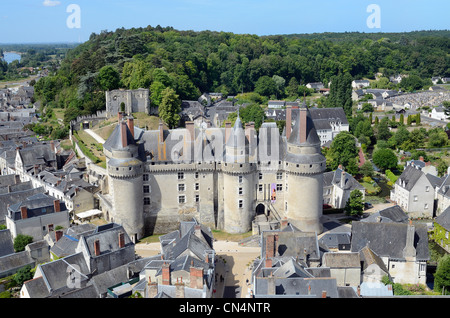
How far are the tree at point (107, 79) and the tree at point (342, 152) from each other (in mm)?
34027

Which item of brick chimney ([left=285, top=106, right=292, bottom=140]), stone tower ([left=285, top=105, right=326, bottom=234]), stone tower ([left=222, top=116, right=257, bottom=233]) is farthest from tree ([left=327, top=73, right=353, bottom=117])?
stone tower ([left=222, top=116, right=257, bottom=233])

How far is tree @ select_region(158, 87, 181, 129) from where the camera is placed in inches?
2498

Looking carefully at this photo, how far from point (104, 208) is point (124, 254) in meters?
12.5

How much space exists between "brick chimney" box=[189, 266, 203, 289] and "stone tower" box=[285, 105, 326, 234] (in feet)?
58.3

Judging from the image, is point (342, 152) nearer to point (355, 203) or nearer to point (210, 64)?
point (355, 203)

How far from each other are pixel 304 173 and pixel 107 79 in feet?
131

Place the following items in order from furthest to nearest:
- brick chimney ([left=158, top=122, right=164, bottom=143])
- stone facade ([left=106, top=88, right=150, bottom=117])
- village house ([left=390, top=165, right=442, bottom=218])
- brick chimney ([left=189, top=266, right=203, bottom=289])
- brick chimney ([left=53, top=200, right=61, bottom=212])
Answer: stone facade ([left=106, top=88, right=150, bottom=117]), village house ([left=390, top=165, right=442, bottom=218]), brick chimney ([left=158, top=122, right=164, bottom=143]), brick chimney ([left=53, top=200, right=61, bottom=212]), brick chimney ([left=189, top=266, right=203, bottom=289])

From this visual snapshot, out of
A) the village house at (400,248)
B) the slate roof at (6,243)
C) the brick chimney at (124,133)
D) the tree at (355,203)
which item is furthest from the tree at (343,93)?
the slate roof at (6,243)

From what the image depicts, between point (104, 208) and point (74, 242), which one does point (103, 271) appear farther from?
point (104, 208)

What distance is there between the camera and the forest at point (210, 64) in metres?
69.6

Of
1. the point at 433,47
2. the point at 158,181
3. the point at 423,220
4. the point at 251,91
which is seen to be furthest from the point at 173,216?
the point at 433,47

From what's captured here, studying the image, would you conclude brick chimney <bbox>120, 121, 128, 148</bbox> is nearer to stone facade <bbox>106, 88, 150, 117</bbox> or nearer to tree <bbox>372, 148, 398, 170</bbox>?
stone facade <bbox>106, 88, 150, 117</bbox>

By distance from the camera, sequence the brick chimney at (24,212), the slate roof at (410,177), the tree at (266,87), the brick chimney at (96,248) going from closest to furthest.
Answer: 1. the brick chimney at (96,248)
2. the brick chimney at (24,212)
3. the slate roof at (410,177)
4. the tree at (266,87)

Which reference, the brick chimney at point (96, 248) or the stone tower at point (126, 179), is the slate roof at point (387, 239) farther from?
the stone tower at point (126, 179)
